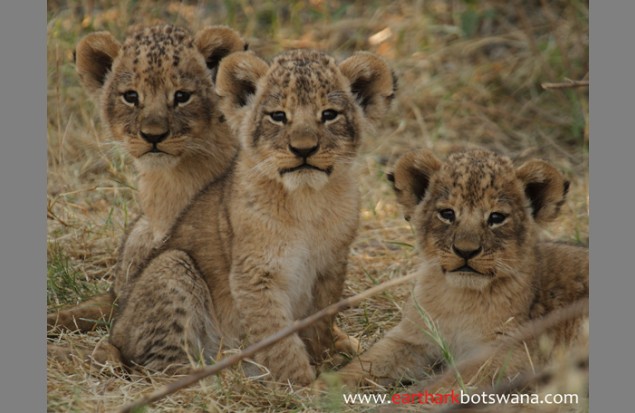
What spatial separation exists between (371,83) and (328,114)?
1.56 feet

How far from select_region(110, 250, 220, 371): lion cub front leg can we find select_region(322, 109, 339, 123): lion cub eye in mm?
1152

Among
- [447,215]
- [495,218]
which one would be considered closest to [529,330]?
[495,218]

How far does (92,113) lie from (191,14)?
1923 mm

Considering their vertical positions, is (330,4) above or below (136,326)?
above

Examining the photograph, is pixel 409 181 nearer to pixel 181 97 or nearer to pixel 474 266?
pixel 474 266

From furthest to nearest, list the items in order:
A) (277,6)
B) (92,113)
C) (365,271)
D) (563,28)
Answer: (277,6)
(563,28)
(92,113)
(365,271)

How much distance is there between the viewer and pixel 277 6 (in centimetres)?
1166

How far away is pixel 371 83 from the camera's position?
6648 mm

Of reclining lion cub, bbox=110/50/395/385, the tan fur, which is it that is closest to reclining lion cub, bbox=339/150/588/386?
reclining lion cub, bbox=110/50/395/385

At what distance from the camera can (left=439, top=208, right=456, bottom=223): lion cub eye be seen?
20.4ft

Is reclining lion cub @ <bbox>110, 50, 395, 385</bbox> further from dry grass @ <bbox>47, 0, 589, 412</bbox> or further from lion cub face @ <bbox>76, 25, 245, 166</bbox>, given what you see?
dry grass @ <bbox>47, 0, 589, 412</bbox>

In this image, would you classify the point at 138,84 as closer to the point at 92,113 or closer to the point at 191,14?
the point at 92,113

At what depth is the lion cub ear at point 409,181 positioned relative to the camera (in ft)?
21.4

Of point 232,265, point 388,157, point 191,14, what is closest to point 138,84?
point 232,265
